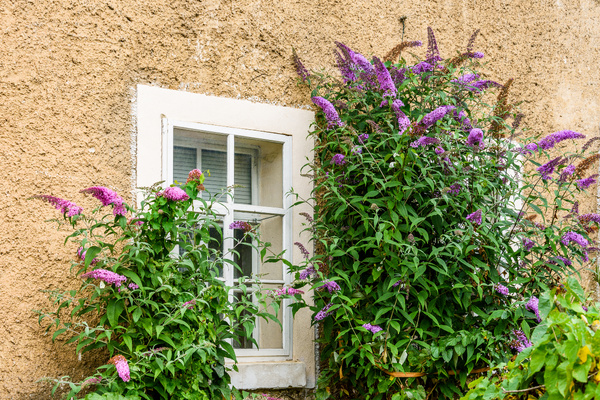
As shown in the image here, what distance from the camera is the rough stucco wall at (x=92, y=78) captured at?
327cm

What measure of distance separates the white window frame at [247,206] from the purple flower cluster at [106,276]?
32.1 inches

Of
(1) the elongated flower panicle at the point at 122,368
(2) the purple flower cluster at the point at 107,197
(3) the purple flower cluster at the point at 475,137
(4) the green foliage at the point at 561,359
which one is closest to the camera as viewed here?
(4) the green foliage at the point at 561,359

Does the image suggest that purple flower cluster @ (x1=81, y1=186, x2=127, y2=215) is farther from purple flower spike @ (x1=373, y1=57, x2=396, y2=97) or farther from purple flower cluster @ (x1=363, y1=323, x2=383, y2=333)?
purple flower spike @ (x1=373, y1=57, x2=396, y2=97)

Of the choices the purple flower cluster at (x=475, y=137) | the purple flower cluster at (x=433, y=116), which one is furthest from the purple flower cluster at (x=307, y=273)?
the purple flower cluster at (x=475, y=137)

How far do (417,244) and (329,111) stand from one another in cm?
89

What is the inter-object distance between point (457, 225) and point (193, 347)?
168cm

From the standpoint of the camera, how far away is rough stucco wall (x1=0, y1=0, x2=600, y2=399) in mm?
3268

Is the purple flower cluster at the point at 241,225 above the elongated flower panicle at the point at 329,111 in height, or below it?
below

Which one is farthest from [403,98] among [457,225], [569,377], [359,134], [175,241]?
[569,377]

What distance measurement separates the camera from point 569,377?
1.85 m

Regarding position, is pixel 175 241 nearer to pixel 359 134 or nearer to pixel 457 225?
pixel 359 134

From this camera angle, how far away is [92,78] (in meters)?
3.61

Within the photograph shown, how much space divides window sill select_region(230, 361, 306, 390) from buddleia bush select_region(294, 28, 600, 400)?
14 cm

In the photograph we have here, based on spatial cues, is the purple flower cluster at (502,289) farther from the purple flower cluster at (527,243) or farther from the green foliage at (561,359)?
the green foliage at (561,359)
